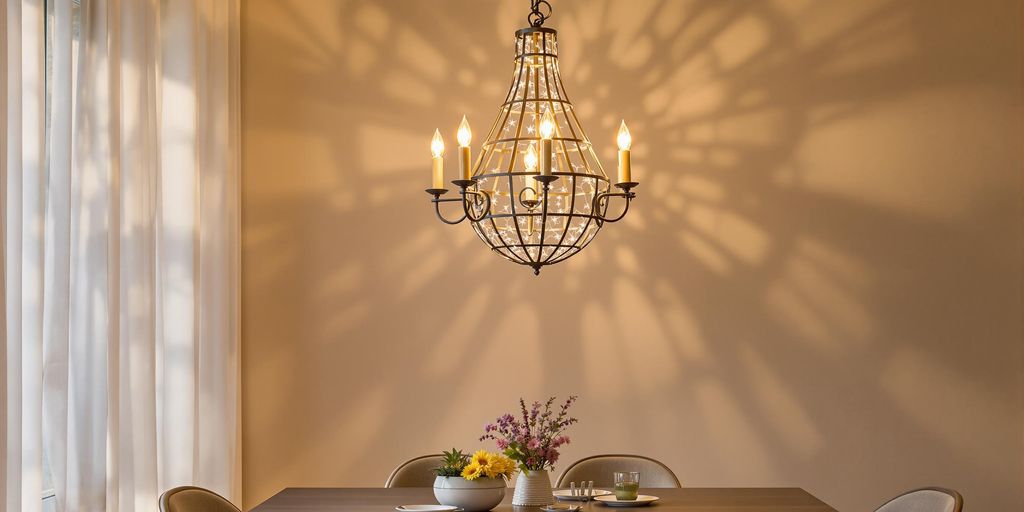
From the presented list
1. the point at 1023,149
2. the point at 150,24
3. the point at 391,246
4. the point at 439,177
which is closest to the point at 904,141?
the point at 1023,149

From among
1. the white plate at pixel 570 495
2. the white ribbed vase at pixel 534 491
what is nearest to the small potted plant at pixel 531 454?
the white ribbed vase at pixel 534 491

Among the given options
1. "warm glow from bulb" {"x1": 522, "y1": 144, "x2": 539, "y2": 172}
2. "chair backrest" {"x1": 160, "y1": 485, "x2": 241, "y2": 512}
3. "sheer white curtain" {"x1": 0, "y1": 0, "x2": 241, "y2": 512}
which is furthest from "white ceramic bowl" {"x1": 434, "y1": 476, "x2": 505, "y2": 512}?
"sheer white curtain" {"x1": 0, "y1": 0, "x2": 241, "y2": 512}

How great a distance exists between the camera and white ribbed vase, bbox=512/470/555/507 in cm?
309

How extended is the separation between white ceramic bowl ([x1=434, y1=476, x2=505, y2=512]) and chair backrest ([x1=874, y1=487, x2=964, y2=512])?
1204mm

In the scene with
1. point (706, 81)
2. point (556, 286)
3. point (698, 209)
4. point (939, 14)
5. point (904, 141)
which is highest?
point (939, 14)

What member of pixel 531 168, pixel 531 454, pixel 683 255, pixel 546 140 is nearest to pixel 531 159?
pixel 531 168

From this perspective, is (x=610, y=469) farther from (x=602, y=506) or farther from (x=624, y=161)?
(x=624, y=161)

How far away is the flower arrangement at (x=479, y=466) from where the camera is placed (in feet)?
9.79

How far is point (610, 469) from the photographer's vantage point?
12.8ft

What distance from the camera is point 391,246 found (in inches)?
181

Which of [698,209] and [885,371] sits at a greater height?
[698,209]

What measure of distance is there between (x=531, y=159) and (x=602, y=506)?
3.65 feet

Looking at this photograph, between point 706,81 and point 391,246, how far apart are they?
162 centimetres

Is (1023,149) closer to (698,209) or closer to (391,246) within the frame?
(698,209)
